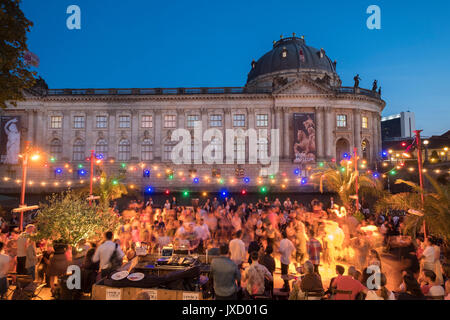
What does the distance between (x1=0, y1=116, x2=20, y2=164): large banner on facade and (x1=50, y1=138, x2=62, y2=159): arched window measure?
3.96 metres

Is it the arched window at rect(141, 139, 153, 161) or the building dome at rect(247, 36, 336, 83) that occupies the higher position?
the building dome at rect(247, 36, 336, 83)

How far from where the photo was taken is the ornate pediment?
37.2m

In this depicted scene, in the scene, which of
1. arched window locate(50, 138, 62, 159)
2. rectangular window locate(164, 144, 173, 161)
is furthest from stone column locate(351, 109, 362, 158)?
arched window locate(50, 138, 62, 159)

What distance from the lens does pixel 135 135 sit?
38.0 meters

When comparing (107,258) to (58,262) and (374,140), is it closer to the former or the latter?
(58,262)

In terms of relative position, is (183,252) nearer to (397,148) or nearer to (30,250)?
(30,250)

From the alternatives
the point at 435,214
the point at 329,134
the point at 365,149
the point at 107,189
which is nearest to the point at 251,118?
the point at 329,134

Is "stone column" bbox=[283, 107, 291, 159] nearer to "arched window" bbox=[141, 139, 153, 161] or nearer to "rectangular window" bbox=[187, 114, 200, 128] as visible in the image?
"rectangular window" bbox=[187, 114, 200, 128]

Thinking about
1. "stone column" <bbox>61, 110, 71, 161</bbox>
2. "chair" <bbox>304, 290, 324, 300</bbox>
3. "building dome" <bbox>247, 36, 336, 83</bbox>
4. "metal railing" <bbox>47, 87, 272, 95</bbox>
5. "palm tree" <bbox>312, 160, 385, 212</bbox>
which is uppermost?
"building dome" <bbox>247, 36, 336, 83</bbox>

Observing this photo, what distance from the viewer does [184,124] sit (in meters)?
38.2

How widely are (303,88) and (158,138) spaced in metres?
21.7

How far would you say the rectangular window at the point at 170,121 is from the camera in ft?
125

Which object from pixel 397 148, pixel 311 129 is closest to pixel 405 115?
pixel 397 148

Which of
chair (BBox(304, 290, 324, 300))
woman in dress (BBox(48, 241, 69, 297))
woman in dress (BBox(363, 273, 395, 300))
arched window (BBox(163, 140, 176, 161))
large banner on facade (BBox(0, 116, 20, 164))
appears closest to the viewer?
woman in dress (BBox(363, 273, 395, 300))
